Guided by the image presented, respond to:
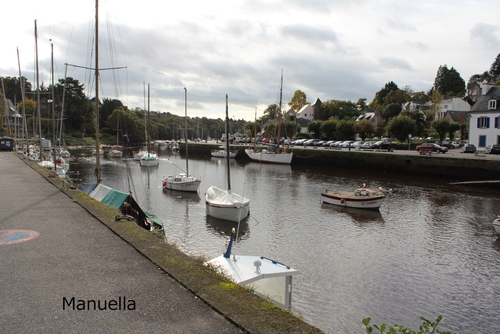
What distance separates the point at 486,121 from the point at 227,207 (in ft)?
157

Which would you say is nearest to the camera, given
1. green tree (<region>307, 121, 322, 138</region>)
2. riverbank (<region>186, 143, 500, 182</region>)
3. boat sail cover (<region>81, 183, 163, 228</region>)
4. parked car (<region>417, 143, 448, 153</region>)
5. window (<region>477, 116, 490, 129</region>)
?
boat sail cover (<region>81, 183, 163, 228</region>)

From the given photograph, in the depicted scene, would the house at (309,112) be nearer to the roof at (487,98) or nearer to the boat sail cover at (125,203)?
the roof at (487,98)

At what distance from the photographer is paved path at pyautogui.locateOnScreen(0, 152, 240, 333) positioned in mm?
5871

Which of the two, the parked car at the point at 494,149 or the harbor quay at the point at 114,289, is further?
the parked car at the point at 494,149

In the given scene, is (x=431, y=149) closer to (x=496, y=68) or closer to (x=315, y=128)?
(x=315, y=128)

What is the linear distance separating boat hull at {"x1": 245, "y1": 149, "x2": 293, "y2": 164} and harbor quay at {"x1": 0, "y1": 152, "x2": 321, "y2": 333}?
5460cm

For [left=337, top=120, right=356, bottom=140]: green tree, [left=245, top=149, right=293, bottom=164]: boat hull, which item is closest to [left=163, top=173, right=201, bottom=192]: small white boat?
[left=245, top=149, right=293, bottom=164]: boat hull

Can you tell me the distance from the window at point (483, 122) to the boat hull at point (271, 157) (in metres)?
28.4

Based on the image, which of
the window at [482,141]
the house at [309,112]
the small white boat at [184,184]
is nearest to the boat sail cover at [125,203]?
the small white boat at [184,184]

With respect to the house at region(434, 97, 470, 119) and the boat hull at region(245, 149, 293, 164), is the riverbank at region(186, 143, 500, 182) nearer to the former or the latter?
the boat hull at region(245, 149, 293, 164)

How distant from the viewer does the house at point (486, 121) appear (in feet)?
176

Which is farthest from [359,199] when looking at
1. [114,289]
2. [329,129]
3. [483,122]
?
[329,129]

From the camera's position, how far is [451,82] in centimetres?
13438

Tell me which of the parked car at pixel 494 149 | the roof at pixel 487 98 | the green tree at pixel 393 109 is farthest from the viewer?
the green tree at pixel 393 109
